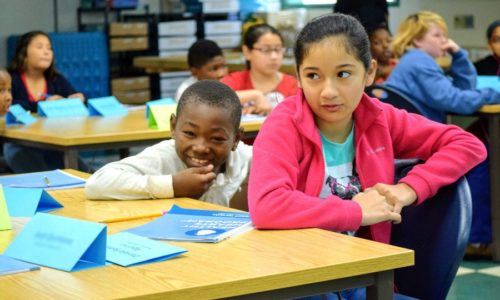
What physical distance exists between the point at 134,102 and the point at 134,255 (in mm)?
7316

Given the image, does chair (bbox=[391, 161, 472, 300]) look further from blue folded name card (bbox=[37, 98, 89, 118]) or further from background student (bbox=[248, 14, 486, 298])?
blue folded name card (bbox=[37, 98, 89, 118])

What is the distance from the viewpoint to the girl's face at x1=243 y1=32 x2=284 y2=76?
17.0 ft

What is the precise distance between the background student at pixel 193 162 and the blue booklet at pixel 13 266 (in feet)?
2.32

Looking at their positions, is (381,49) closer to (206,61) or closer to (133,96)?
(206,61)

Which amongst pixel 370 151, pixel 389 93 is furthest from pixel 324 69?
pixel 389 93

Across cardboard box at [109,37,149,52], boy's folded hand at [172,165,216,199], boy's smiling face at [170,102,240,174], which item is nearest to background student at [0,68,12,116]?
boy's smiling face at [170,102,240,174]

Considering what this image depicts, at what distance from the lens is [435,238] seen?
218 centimetres

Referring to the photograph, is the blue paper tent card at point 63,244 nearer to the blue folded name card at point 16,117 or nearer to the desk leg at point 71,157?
the desk leg at point 71,157

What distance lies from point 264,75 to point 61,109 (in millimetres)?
1065

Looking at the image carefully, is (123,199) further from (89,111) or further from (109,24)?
(109,24)

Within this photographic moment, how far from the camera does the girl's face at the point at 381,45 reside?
5.82m

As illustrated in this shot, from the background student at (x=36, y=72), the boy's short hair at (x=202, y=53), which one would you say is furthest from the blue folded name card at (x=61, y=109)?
the boy's short hair at (x=202, y=53)

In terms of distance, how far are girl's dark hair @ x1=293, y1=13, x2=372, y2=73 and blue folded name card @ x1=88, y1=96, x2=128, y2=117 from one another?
9.26 feet

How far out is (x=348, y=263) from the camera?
171 centimetres
